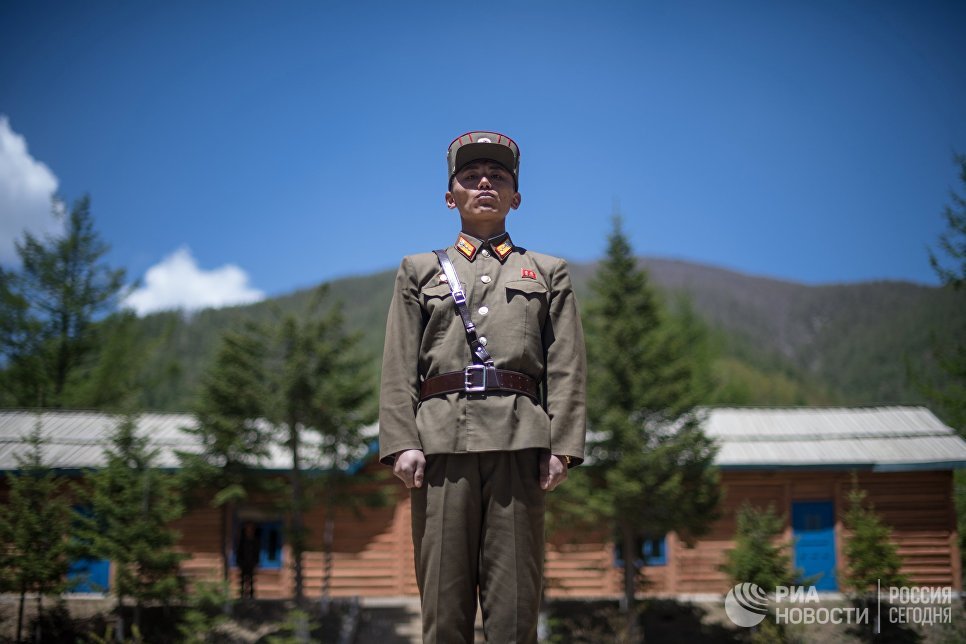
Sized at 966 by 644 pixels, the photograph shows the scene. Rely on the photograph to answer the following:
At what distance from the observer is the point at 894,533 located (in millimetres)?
15922

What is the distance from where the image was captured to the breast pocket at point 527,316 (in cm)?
346

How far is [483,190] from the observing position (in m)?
3.68

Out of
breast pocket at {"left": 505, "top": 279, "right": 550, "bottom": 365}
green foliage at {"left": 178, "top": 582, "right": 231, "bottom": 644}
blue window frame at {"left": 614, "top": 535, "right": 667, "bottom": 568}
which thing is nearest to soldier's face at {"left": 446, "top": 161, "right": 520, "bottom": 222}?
breast pocket at {"left": 505, "top": 279, "right": 550, "bottom": 365}

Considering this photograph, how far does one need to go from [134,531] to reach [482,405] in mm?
10678

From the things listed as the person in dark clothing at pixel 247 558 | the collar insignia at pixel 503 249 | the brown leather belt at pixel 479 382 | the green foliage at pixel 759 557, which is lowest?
the person in dark clothing at pixel 247 558

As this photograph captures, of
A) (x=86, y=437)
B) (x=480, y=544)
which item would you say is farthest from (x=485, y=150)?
(x=86, y=437)

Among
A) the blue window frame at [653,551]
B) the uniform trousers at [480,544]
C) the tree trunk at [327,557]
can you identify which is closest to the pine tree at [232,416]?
the tree trunk at [327,557]

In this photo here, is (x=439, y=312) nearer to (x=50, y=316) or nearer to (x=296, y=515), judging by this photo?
(x=296, y=515)

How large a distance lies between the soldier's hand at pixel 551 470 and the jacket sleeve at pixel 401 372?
1.91ft

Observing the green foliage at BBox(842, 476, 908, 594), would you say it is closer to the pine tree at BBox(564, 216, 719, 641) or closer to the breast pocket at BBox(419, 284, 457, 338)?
the pine tree at BBox(564, 216, 719, 641)

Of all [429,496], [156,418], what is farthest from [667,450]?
[156,418]

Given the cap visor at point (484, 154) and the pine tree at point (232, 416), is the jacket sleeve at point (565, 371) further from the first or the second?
the pine tree at point (232, 416)

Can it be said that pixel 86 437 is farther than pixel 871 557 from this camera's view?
Yes

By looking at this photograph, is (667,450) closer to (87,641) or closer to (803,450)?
(803,450)
